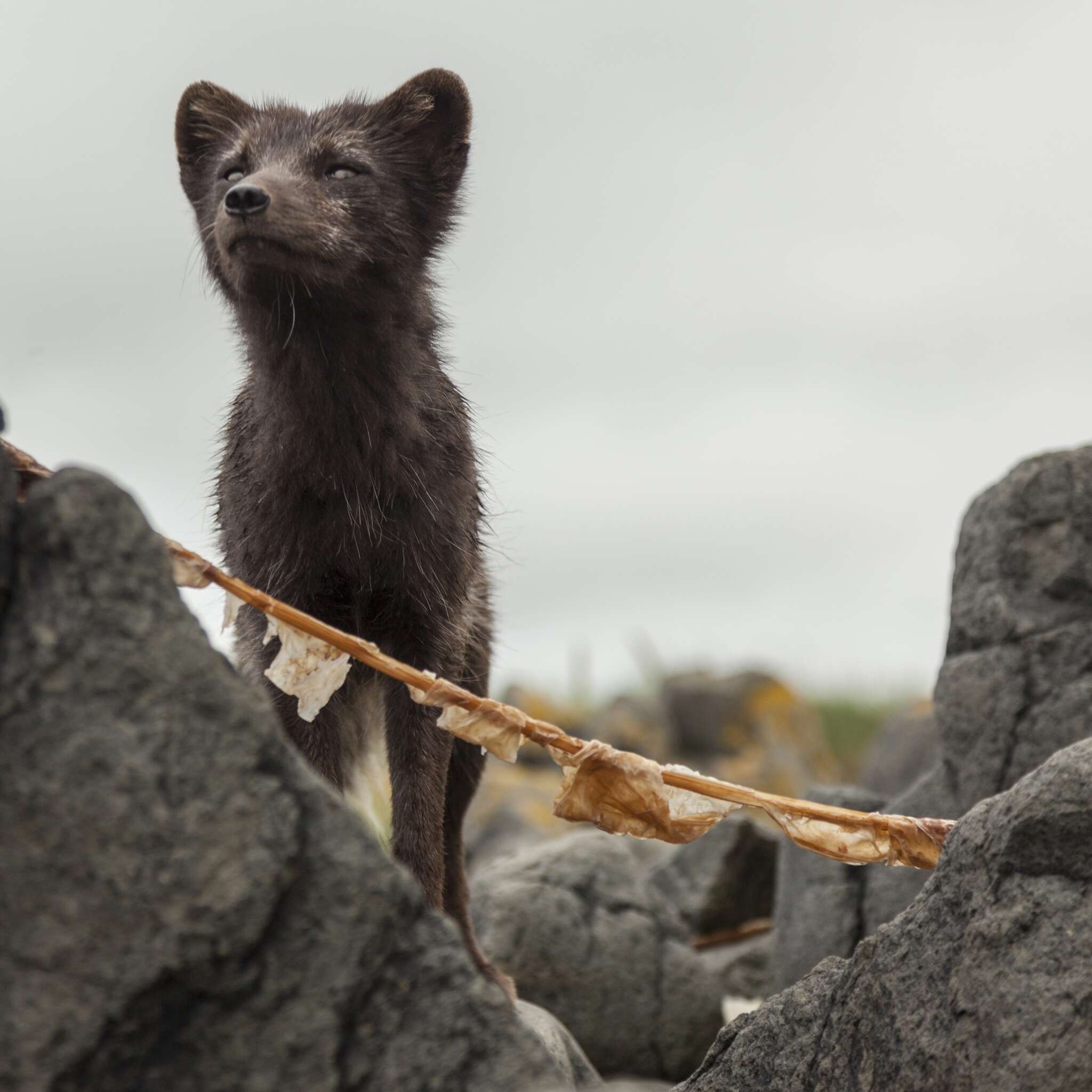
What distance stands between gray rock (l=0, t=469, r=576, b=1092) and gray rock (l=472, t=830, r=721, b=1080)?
4.08 meters

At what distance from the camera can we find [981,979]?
10.7 feet

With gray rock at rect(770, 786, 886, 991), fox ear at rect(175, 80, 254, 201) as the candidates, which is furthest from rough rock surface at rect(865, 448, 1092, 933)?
fox ear at rect(175, 80, 254, 201)

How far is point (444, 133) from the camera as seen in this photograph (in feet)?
18.9

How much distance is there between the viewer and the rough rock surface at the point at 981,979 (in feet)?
10.2

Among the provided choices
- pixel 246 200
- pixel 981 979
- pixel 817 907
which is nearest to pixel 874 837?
pixel 981 979

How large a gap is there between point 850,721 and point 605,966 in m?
16.3

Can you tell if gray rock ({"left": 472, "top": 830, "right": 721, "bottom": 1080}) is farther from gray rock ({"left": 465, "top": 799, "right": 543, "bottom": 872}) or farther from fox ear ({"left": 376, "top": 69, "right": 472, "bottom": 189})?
gray rock ({"left": 465, "top": 799, "right": 543, "bottom": 872})

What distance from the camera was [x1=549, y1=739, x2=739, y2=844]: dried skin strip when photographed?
3.95 m

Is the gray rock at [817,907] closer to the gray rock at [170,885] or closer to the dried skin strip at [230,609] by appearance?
the dried skin strip at [230,609]

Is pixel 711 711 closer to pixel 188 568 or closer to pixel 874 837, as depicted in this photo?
A: pixel 874 837

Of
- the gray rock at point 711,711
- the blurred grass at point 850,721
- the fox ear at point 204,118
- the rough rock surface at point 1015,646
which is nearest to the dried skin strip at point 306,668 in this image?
the fox ear at point 204,118

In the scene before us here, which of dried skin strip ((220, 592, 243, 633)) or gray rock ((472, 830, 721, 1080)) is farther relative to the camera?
gray rock ((472, 830, 721, 1080))

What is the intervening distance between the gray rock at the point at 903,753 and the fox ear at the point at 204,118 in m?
7.92

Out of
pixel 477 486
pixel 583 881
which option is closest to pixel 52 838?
pixel 477 486
